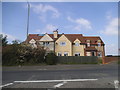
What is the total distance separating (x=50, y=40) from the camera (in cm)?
4312

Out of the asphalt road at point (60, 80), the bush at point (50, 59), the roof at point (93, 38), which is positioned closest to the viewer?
the asphalt road at point (60, 80)

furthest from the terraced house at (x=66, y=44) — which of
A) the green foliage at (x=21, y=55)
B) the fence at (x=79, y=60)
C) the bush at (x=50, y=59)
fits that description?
the bush at (x=50, y=59)

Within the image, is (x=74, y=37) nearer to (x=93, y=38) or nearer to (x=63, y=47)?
(x=63, y=47)

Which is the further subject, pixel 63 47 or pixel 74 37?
pixel 74 37

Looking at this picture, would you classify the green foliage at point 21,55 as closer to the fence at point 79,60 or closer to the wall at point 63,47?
the fence at point 79,60

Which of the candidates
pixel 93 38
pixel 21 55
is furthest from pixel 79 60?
pixel 93 38

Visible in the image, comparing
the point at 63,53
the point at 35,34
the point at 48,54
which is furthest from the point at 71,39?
the point at 48,54

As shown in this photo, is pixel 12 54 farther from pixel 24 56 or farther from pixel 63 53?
pixel 63 53

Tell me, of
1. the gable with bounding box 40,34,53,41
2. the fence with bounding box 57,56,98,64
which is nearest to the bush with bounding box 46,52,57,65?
the fence with bounding box 57,56,98,64

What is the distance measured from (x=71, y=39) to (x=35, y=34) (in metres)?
10.9

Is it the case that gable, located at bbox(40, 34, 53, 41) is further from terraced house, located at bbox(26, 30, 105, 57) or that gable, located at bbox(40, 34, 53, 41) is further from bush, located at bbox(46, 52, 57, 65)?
bush, located at bbox(46, 52, 57, 65)

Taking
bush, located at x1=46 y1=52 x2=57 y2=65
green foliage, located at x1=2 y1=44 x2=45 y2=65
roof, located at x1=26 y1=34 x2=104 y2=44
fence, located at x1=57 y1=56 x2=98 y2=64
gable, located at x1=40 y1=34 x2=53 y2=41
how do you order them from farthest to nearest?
roof, located at x1=26 y1=34 x2=104 y2=44 < gable, located at x1=40 y1=34 x2=53 y2=41 < fence, located at x1=57 y1=56 x2=98 y2=64 < bush, located at x1=46 y1=52 x2=57 y2=65 < green foliage, located at x1=2 y1=44 x2=45 y2=65

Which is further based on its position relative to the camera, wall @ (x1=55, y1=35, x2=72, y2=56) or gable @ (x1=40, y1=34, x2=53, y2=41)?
wall @ (x1=55, y1=35, x2=72, y2=56)

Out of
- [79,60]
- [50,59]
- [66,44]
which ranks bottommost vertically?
[79,60]
